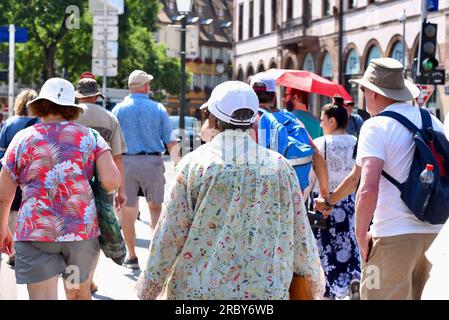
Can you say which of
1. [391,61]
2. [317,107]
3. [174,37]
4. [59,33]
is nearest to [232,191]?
[391,61]

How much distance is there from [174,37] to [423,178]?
572 inches

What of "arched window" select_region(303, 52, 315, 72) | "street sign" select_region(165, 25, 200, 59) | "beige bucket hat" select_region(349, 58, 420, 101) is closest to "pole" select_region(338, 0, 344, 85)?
"arched window" select_region(303, 52, 315, 72)

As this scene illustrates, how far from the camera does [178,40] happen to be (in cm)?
1881

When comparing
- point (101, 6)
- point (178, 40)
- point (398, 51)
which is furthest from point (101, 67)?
point (398, 51)

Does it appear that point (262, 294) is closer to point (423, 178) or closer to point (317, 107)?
point (423, 178)

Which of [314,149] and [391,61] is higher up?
[391,61]

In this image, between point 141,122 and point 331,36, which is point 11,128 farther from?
point 331,36

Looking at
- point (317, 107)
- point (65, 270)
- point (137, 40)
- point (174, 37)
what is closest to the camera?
point (65, 270)

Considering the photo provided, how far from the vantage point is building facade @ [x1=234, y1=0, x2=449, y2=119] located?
110 feet

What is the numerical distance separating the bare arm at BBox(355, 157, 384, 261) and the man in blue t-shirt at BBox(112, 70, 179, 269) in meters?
4.22

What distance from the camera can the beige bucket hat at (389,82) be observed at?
16.3 feet

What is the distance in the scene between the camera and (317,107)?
44.5 metres

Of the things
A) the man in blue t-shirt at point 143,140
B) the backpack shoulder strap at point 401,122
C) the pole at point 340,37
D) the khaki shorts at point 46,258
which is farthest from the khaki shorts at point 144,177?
the pole at point 340,37

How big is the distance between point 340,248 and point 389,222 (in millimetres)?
2688
